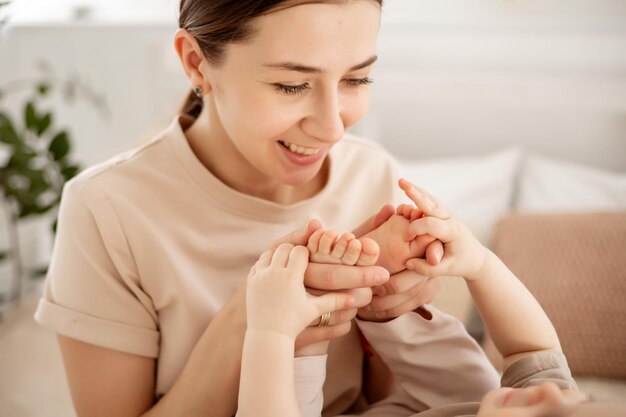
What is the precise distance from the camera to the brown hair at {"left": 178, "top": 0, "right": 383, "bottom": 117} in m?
1.01

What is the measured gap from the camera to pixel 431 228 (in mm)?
990

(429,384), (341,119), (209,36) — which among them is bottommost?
(429,384)

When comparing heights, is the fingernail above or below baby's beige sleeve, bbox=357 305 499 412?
above

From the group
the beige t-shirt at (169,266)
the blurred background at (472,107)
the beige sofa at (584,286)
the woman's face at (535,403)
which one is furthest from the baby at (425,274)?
the blurred background at (472,107)

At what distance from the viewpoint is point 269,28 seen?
3.32 feet

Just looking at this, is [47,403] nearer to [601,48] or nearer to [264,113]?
[264,113]

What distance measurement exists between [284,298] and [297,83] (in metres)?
0.31

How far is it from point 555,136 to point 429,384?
4.12ft

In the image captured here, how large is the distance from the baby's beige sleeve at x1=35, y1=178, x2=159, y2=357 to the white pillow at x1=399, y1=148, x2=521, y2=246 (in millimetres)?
1000

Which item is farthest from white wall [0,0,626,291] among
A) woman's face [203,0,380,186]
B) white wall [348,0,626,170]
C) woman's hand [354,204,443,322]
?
woman's hand [354,204,443,322]

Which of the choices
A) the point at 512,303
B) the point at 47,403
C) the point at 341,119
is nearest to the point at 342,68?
the point at 341,119

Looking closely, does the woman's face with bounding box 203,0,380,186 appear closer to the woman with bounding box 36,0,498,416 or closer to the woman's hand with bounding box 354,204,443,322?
the woman with bounding box 36,0,498,416

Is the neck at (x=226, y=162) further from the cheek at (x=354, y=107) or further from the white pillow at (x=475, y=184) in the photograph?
the white pillow at (x=475, y=184)

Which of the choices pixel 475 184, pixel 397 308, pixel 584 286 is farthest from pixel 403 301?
pixel 475 184
